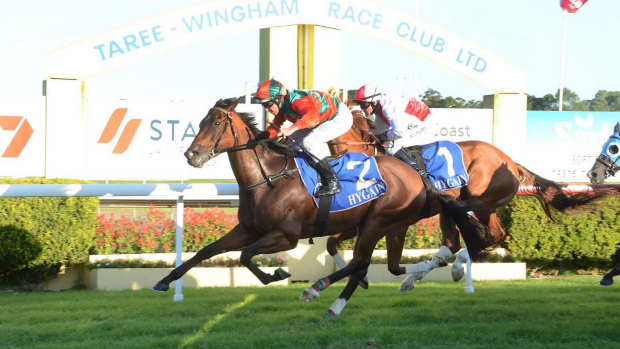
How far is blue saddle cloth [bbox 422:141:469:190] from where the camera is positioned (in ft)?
18.2

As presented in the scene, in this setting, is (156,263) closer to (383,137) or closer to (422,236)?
(383,137)

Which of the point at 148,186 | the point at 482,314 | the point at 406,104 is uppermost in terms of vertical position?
the point at 406,104

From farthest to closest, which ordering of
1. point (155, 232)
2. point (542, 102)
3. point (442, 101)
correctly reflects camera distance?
point (542, 102) < point (442, 101) < point (155, 232)

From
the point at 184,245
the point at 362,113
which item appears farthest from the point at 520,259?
the point at 184,245

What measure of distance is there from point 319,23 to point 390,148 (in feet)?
10.1

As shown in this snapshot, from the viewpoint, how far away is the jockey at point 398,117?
573 cm

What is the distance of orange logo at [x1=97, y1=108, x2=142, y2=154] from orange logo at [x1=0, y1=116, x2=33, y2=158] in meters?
0.83

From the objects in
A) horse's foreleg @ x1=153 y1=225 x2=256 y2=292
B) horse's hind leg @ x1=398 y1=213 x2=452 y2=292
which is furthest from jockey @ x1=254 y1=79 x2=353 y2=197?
horse's hind leg @ x1=398 y1=213 x2=452 y2=292

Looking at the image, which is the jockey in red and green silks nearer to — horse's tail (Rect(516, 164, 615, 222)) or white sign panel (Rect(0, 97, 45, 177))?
horse's tail (Rect(516, 164, 615, 222))

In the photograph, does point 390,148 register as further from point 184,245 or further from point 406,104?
point 184,245

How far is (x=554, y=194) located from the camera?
631 centimetres

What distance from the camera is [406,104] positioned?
5797 mm

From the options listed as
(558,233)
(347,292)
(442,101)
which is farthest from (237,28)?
(442,101)

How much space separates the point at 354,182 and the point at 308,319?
0.89m
